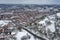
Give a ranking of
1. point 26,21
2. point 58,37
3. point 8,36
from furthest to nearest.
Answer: point 26,21
point 58,37
point 8,36

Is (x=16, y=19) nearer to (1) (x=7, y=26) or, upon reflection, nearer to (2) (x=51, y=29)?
(1) (x=7, y=26)

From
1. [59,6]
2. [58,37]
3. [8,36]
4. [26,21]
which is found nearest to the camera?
[8,36]

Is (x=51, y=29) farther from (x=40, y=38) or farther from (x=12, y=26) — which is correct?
(x=12, y=26)

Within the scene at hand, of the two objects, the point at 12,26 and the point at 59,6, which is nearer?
the point at 12,26

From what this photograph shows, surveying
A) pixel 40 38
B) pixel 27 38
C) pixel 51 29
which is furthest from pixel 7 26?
pixel 51 29

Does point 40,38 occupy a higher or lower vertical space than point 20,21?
lower

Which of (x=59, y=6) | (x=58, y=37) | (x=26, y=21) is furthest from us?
(x=59, y=6)

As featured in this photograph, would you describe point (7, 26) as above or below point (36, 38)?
above

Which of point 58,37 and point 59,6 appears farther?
point 59,6

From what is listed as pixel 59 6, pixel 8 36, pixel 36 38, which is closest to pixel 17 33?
pixel 8 36
